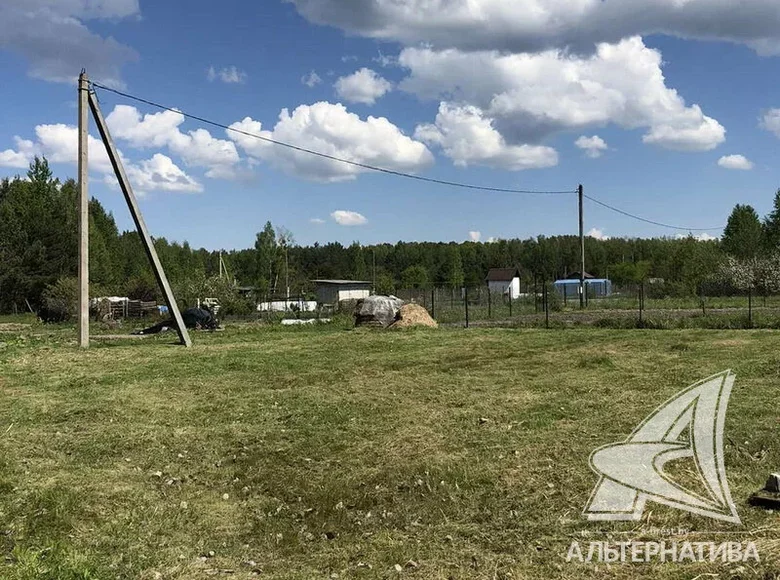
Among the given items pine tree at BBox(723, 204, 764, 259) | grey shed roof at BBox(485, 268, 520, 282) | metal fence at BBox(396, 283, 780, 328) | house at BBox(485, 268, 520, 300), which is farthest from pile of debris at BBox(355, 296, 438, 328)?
grey shed roof at BBox(485, 268, 520, 282)

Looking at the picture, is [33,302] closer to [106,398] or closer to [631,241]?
[106,398]

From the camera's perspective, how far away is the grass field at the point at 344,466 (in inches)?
128

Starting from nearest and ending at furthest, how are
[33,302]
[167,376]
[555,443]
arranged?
[555,443] < [167,376] < [33,302]

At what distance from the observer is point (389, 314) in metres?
18.9

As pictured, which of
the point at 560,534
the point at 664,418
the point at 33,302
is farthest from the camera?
the point at 33,302

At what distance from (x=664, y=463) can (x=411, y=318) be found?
13892 millimetres

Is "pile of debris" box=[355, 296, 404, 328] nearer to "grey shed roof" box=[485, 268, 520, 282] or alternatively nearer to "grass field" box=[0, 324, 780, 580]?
"grass field" box=[0, 324, 780, 580]

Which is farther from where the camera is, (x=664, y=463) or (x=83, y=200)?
(x=83, y=200)

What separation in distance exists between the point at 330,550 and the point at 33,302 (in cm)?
4625

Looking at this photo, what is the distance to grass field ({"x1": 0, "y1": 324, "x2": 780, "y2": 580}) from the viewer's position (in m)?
3.24

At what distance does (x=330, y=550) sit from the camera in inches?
134

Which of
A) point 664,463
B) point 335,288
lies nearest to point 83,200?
point 664,463

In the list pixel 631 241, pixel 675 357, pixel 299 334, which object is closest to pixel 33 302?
pixel 299 334

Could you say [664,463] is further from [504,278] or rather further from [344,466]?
[504,278]
